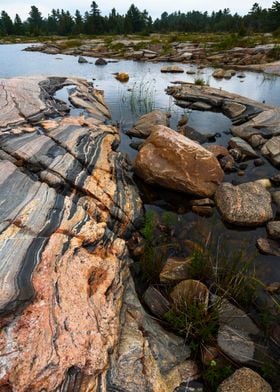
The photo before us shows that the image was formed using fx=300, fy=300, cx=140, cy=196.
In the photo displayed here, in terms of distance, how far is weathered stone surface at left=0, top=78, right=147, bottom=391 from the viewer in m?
3.10

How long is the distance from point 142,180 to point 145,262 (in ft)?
10.9

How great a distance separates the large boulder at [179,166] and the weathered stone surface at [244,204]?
1.52ft

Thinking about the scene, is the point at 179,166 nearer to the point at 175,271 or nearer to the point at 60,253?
the point at 175,271

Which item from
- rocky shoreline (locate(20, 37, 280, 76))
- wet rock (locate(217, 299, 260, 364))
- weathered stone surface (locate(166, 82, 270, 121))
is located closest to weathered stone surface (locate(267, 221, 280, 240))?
wet rock (locate(217, 299, 260, 364))

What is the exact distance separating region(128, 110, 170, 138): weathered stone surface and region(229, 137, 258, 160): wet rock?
2753 mm

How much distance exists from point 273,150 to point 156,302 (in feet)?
21.7

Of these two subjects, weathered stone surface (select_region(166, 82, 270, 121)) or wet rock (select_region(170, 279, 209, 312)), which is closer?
wet rock (select_region(170, 279, 209, 312))

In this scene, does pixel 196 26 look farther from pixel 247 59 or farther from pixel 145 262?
pixel 145 262

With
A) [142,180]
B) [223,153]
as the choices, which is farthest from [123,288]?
[223,153]

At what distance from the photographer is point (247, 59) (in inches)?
1037

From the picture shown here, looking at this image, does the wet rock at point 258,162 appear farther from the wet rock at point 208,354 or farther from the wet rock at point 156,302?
the wet rock at point 208,354

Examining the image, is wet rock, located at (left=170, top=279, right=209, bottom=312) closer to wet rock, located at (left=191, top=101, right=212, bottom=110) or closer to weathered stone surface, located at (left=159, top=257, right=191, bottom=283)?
weathered stone surface, located at (left=159, top=257, right=191, bottom=283)

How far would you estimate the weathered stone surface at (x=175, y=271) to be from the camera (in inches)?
199

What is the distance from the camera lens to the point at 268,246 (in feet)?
19.2
